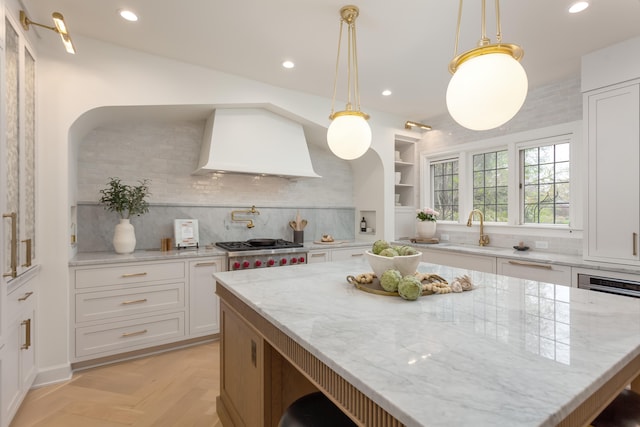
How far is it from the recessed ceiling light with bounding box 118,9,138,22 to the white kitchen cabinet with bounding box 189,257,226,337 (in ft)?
6.55

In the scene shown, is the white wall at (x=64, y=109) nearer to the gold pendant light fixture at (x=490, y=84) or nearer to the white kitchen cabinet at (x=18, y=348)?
the white kitchen cabinet at (x=18, y=348)

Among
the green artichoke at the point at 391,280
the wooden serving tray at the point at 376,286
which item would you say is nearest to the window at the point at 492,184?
the wooden serving tray at the point at 376,286

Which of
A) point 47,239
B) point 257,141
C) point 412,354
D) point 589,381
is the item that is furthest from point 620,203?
point 47,239

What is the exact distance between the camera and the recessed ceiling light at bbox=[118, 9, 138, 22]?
221 centimetres

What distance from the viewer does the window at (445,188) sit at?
176 inches

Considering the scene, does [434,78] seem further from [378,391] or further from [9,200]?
[9,200]

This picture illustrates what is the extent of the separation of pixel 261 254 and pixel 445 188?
9.35 feet

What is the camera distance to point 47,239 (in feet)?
7.88

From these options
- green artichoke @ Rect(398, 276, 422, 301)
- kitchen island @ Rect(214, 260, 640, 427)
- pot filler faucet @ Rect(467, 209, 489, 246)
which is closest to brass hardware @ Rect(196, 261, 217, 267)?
kitchen island @ Rect(214, 260, 640, 427)

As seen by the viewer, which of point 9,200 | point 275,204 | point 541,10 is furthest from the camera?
point 275,204

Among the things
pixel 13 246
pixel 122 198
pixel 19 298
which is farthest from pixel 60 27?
pixel 19 298

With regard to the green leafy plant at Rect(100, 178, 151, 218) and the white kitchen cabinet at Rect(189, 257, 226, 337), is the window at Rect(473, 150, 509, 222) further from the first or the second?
the green leafy plant at Rect(100, 178, 151, 218)

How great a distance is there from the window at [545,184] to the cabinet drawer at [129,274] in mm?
3792

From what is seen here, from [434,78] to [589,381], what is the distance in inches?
124
